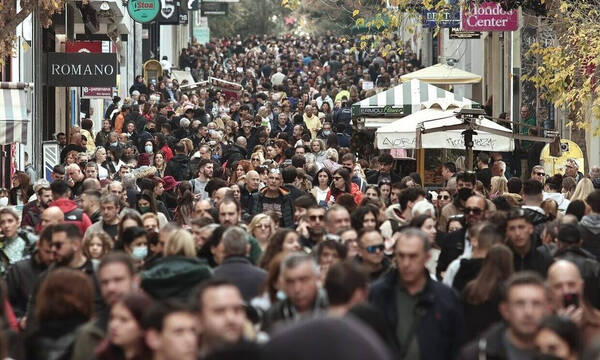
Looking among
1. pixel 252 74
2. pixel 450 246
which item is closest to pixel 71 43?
pixel 450 246

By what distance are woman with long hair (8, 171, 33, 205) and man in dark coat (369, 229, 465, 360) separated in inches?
445

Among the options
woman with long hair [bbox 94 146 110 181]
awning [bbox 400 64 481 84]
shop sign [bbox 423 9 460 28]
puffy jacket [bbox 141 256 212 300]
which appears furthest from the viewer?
awning [bbox 400 64 481 84]

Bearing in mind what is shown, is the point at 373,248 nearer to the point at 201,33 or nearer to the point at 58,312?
the point at 58,312

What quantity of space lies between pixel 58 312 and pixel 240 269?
2.06 meters

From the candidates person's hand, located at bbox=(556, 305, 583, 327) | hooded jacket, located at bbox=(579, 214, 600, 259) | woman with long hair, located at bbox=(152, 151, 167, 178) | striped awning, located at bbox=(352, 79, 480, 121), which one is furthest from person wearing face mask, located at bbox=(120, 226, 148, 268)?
striped awning, located at bbox=(352, 79, 480, 121)

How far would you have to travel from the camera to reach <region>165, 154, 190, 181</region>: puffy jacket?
80.3 ft

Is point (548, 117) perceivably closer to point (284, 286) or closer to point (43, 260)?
point (43, 260)

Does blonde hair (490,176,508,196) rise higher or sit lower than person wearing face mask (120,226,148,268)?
higher

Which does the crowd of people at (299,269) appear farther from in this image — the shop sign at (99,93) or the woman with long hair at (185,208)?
the shop sign at (99,93)

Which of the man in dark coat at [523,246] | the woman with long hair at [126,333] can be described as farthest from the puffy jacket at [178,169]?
the woman with long hair at [126,333]

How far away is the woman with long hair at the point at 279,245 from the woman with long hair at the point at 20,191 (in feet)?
29.8

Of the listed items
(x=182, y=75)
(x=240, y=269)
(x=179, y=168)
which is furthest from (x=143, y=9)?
(x=240, y=269)

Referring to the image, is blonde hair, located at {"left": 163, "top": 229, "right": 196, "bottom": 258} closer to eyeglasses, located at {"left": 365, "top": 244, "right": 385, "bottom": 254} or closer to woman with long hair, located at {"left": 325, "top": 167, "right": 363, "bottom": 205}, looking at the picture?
eyeglasses, located at {"left": 365, "top": 244, "right": 385, "bottom": 254}

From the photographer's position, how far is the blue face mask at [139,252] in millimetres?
12641
